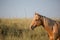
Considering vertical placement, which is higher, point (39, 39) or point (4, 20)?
point (4, 20)

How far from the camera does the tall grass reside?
358cm

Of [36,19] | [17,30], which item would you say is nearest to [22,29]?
[17,30]

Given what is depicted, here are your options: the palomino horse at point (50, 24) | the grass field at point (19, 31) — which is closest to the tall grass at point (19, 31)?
the grass field at point (19, 31)

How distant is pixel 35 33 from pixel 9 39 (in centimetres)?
53

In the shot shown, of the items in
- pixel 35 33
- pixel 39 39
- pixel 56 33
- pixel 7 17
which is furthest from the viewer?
pixel 7 17

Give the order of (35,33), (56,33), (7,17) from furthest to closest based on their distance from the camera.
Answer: (7,17) → (35,33) → (56,33)

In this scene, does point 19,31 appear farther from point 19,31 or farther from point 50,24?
point 50,24

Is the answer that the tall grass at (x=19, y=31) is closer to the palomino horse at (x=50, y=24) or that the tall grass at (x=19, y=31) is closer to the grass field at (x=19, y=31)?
the grass field at (x=19, y=31)

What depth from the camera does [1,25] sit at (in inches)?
155

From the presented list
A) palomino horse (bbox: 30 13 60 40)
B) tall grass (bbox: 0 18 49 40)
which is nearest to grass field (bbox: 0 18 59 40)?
tall grass (bbox: 0 18 49 40)

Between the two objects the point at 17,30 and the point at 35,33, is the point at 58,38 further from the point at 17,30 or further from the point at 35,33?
the point at 17,30

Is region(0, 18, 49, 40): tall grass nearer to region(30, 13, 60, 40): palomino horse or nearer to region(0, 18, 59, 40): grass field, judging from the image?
region(0, 18, 59, 40): grass field

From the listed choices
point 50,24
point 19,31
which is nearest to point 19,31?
point 19,31

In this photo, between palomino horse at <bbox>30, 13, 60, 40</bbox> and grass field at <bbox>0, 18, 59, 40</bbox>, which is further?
grass field at <bbox>0, 18, 59, 40</bbox>
